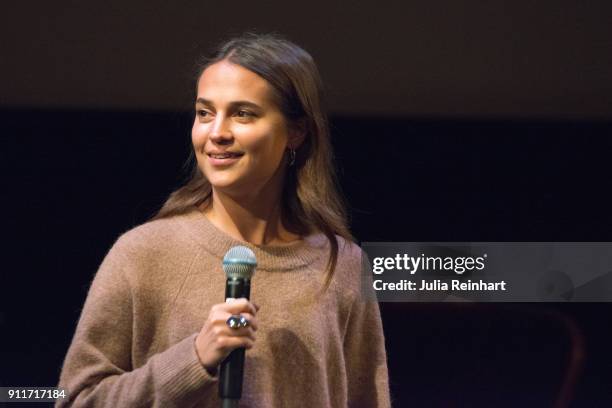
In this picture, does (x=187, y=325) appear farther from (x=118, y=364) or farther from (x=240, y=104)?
(x=240, y=104)

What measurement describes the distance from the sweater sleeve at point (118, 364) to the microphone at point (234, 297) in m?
0.06

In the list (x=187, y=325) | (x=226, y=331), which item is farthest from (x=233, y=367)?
(x=187, y=325)

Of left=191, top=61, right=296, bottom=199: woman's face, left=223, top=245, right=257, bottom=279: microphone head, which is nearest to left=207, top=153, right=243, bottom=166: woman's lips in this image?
left=191, top=61, right=296, bottom=199: woman's face

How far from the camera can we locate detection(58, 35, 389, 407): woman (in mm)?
1311

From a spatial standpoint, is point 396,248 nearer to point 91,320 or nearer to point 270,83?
point 270,83

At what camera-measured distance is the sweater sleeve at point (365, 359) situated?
4.86 ft

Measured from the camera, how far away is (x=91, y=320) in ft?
4.33

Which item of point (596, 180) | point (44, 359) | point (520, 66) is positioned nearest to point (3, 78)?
point (44, 359)

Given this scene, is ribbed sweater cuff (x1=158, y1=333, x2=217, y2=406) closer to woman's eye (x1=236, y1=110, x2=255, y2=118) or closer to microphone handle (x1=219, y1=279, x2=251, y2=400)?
microphone handle (x1=219, y1=279, x2=251, y2=400)

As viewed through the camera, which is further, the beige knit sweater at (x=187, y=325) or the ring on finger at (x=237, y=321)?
the beige knit sweater at (x=187, y=325)
